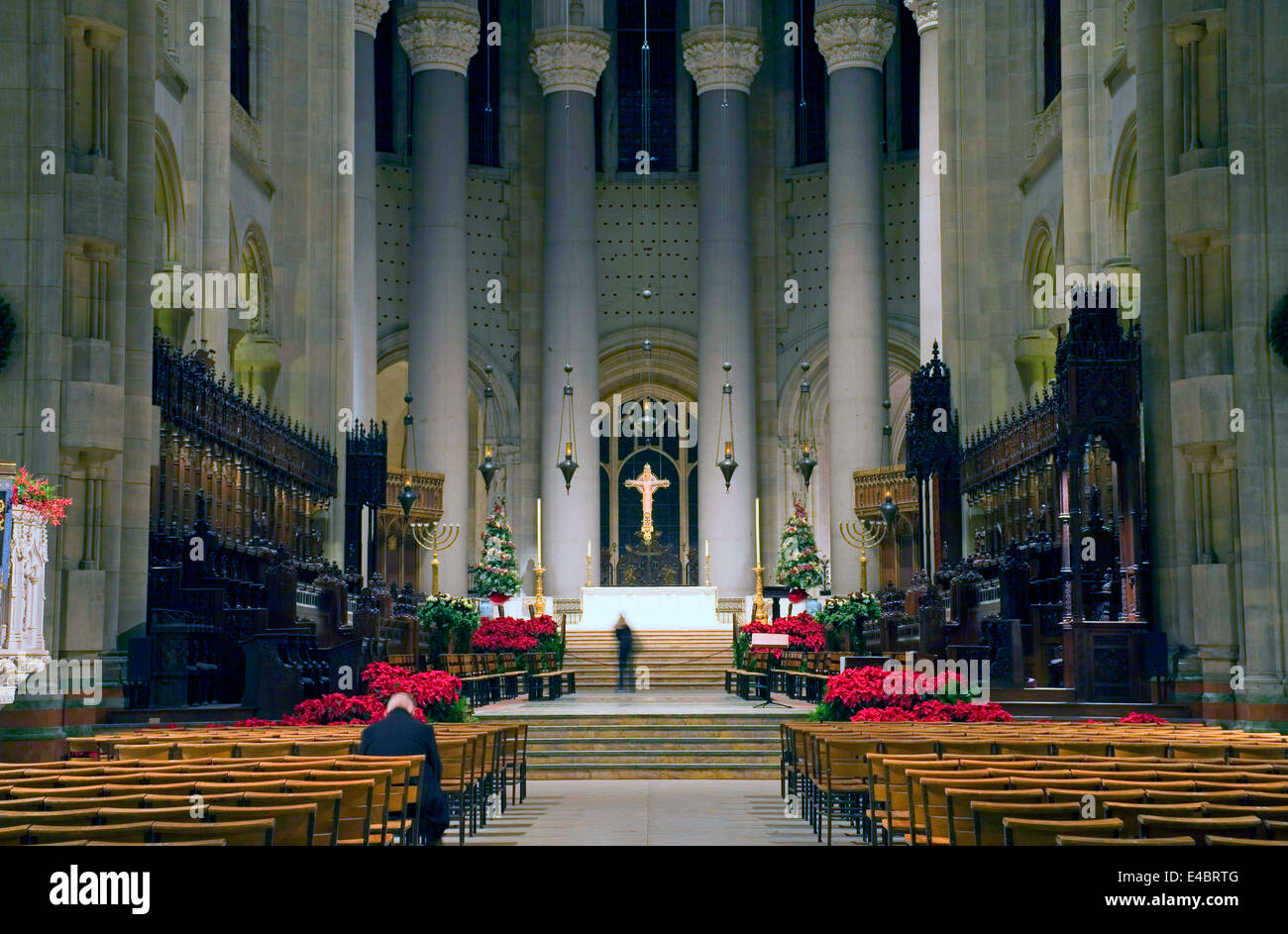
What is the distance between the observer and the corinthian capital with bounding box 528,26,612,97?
4044 cm

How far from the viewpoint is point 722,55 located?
40.3 m

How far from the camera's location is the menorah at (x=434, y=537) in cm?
3483

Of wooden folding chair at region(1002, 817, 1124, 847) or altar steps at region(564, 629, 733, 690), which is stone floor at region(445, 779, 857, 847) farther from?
altar steps at region(564, 629, 733, 690)

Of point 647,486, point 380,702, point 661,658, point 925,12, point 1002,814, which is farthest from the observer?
point 647,486

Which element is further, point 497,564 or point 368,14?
point 368,14

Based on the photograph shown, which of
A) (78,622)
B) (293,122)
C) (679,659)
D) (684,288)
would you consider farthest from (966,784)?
(684,288)

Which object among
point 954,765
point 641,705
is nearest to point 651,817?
point 954,765

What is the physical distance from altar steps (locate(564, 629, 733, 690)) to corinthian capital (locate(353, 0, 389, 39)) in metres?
14.6

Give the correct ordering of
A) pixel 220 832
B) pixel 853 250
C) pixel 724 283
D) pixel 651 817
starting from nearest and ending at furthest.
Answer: pixel 220 832 → pixel 651 817 → pixel 853 250 → pixel 724 283

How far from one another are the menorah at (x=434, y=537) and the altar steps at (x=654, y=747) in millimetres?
13937

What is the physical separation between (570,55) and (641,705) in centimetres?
2215

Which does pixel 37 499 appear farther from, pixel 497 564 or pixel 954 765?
pixel 497 564

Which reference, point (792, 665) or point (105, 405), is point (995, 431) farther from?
point (105, 405)
